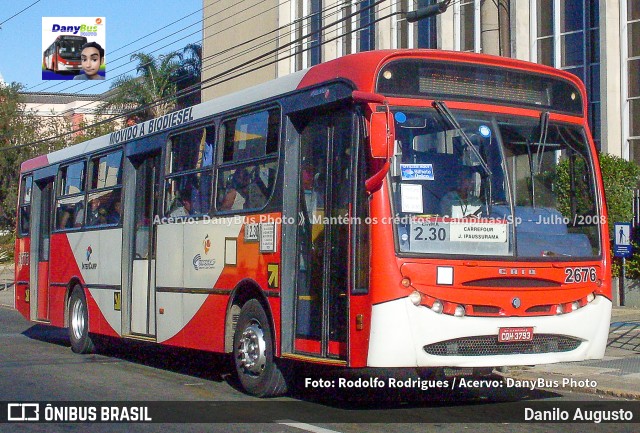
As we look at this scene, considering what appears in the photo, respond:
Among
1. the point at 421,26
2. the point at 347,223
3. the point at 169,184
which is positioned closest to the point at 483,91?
the point at 347,223

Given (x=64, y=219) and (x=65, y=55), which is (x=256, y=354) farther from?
(x=65, y=55)

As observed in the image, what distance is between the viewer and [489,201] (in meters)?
8.98

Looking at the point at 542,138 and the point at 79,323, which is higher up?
the point at 542,138

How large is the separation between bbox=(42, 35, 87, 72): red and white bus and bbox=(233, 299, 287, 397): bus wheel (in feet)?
89.5

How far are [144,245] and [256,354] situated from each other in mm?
3736

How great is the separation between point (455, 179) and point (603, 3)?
1952 centimetres

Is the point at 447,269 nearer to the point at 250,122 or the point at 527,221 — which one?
the point at 527,221

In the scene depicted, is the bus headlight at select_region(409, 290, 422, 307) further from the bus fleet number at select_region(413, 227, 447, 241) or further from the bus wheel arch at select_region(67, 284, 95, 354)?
the bus wheel arch at select_region(67, 284, 95, 354)

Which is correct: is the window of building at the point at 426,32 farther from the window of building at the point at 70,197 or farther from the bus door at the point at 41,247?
the window of building at the point at 70,197

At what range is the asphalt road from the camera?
8.73m

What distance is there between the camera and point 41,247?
17.5 meters

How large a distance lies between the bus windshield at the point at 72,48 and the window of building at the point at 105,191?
21.7 m

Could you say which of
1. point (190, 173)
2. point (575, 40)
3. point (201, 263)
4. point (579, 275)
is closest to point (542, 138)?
point (579, 275)

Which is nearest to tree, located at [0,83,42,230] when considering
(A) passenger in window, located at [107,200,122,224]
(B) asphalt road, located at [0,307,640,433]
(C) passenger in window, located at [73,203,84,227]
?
(C) passenger in window, located at [73,203,84,227]
